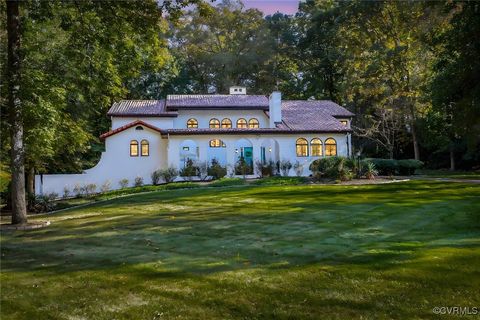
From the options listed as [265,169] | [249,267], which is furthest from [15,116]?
[265,169]

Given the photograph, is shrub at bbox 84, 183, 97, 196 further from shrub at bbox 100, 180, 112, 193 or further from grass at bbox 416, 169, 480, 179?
grass at bbox 416, 169, 480, 179

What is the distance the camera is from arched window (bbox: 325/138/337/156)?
3400 cm

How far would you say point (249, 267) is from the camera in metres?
6.57

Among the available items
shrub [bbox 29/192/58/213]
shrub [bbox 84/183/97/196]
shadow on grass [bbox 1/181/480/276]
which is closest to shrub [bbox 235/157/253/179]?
shrub [bbox 84/183/97/196]

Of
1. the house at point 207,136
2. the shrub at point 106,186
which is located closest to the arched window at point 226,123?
the house at point 207,136

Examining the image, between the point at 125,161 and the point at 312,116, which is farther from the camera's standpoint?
the point at 312,116

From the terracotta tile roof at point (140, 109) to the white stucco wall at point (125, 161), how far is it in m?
2.38

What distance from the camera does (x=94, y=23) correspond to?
1466cm

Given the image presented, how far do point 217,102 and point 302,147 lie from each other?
8.43m

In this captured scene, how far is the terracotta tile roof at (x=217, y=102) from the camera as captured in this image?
35375 mm

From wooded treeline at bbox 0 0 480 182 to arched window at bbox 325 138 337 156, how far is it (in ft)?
24.8

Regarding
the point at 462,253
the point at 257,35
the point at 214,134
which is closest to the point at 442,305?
the point at 462,253

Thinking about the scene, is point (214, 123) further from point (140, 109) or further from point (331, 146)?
point (331, 146)

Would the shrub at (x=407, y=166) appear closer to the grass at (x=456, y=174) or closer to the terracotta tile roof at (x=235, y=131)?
the grass at (x=456, y=174)
